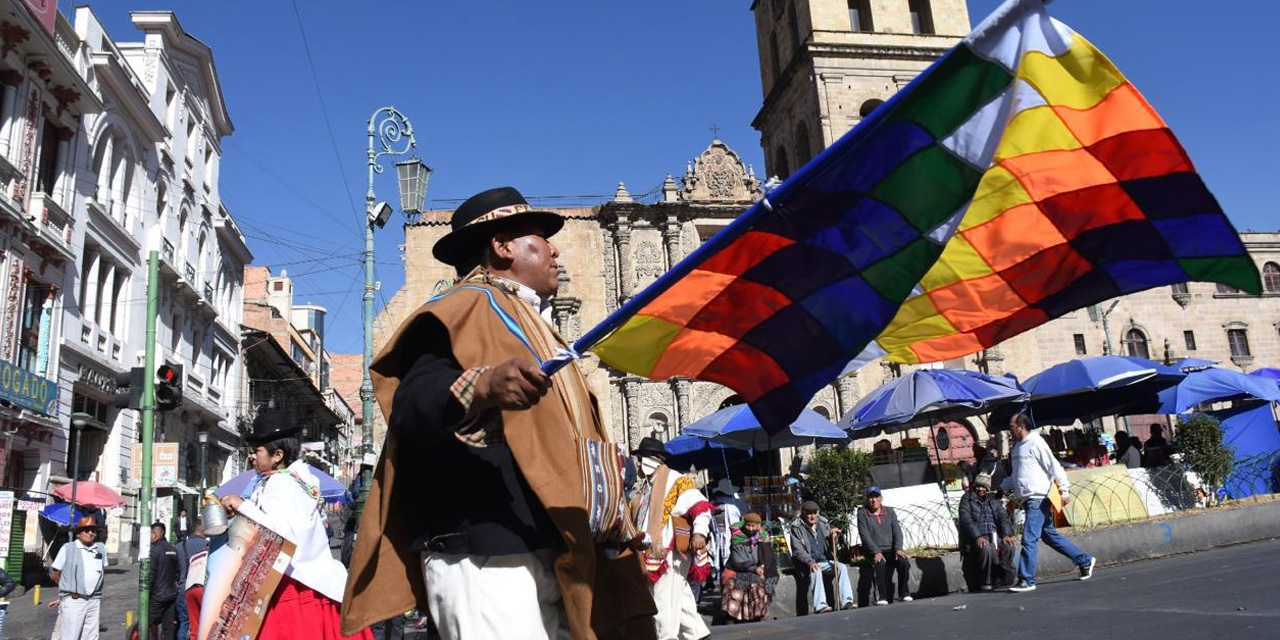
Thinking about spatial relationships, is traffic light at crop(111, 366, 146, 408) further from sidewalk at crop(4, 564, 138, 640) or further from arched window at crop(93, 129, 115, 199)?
arched window at crop(93, 129, 115, 199)

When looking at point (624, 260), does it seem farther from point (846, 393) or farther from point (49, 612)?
point (49, 612)

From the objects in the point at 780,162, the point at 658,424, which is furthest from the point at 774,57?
the point at 658,424

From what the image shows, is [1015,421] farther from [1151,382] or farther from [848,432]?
[1151,382]

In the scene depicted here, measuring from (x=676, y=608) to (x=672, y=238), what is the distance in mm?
32811

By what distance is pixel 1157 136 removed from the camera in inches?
143

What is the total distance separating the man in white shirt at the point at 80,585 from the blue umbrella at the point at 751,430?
984cm

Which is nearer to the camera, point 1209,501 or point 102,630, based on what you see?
point 102,630

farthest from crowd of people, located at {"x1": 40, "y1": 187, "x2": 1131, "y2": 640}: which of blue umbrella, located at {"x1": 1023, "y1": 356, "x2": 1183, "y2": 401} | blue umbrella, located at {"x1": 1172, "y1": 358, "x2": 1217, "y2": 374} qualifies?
blue umbrella, located at {"x1": 1172, "y1": 358, "x2": 1217, "y2": 374}

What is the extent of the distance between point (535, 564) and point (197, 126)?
102 feet

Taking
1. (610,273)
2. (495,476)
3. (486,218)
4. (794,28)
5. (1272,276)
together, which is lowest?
(495,476)

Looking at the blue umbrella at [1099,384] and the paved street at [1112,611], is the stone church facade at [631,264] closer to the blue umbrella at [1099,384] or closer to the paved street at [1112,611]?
the blue umbrella at [1099,384]

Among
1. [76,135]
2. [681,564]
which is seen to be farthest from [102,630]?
[76,135]

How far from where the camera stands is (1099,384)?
14.7 metres

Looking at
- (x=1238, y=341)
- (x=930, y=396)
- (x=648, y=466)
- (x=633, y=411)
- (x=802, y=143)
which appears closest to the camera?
(x=648, y=466)
